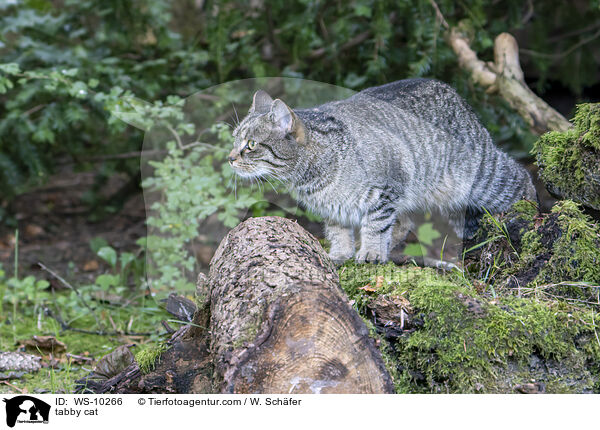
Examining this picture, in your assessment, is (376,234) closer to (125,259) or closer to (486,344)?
(486,344)

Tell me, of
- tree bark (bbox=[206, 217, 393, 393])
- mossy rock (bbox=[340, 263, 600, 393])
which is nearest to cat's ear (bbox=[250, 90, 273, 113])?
tree bark (bbox=[206, 217, 393, 393])

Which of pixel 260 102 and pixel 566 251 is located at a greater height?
pixel 260 102

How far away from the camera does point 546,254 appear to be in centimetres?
301

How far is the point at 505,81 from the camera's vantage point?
4465mm

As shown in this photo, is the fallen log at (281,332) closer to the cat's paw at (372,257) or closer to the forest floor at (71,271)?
the cat's paw at (372,257)

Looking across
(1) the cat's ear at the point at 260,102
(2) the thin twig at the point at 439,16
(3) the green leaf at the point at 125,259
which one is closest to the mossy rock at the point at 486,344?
(1) the cat's ear at the point at 260,102

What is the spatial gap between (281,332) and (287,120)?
1414 millimetres

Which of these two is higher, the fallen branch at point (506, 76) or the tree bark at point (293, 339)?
the fallen branch at point (506, 76)

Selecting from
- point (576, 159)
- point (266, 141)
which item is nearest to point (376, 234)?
point (266, 141)

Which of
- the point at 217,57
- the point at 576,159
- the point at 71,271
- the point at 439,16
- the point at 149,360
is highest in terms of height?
the point at 439,16

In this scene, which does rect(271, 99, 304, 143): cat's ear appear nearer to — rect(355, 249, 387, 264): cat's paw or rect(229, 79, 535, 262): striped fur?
rect(229, 79, 535, 262): striped fur

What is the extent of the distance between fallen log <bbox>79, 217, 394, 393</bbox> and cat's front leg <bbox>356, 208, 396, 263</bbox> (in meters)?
0.84

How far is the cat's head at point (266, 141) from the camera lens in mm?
3184
